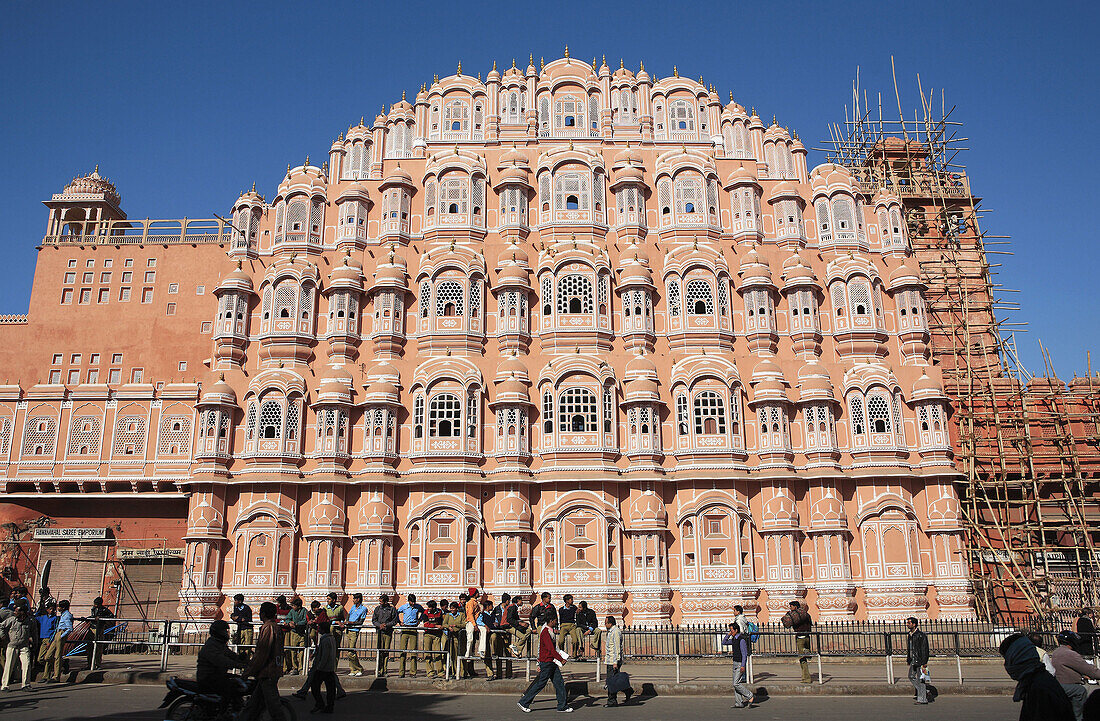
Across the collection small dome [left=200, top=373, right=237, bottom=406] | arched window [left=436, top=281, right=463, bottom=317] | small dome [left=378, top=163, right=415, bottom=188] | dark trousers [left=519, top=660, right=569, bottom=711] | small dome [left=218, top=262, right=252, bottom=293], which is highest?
small dome [left=378, top=163, right=415, bottom=188]

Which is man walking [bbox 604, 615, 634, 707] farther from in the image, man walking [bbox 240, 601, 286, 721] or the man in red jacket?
man walking [bbox 240, 601, 286, 721]

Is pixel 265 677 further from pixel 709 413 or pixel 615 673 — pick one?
pixel 709 413

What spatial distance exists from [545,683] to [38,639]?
11992mm

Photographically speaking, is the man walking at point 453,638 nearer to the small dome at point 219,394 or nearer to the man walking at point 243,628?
the man walking at point 243,628

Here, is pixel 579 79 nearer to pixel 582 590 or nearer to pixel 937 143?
pixel 937 143

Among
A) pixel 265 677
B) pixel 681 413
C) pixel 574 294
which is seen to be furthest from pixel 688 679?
pixel 574 294

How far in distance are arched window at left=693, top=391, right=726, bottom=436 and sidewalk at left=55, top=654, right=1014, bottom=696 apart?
38.4ft

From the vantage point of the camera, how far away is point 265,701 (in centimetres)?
1302

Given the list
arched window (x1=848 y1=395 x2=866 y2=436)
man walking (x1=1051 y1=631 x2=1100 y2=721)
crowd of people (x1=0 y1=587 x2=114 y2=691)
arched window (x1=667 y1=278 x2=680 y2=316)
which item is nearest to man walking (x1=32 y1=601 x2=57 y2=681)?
crowd of people (x1=0 y1=587 x2=114 y2=691)

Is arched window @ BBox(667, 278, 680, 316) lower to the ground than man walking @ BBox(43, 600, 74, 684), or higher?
higher

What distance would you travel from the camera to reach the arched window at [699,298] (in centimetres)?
3647

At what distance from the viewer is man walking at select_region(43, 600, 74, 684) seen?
1995 centimetres

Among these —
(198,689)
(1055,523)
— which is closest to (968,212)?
(1055,523)

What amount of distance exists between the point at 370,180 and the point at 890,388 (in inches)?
959
